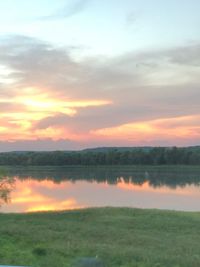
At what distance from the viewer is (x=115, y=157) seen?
82.7 meters

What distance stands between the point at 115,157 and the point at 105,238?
70.4 meters

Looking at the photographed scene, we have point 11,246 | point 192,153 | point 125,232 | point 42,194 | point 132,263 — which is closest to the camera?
point 132,263

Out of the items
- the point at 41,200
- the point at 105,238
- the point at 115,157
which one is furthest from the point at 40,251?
the point at 115,157

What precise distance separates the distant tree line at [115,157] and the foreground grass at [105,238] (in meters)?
61.6

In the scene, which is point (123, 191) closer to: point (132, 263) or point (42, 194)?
point (42, 194)

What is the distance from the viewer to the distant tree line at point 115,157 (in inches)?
3135

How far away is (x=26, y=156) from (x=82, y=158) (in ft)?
30.6

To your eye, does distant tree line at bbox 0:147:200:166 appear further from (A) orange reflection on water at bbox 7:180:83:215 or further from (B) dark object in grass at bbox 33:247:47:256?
(B) dark object in grass at bbox 33:247:47:256

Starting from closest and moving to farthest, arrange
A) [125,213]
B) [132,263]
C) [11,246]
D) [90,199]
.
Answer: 1. [132,263]
2. [11,246]
3. [125,213]
4. [90,199]

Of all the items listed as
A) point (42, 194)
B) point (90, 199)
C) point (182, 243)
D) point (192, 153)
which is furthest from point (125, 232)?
point (192, 153)

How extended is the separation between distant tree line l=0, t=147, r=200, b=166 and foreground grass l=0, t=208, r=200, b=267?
6161 centimetres

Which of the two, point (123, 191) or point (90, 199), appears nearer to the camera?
point (90, 199)

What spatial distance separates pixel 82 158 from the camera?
82.1 m

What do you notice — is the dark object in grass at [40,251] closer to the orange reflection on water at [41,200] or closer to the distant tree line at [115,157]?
the orange reflection on water at [41,200]
